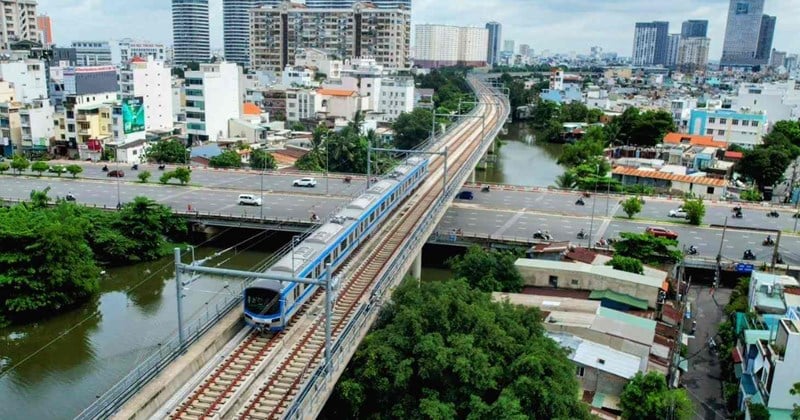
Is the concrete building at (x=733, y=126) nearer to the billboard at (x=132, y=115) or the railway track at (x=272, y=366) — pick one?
the billboard at (x=132, y=115)

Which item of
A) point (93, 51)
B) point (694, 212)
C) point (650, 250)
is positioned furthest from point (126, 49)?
point (650, 250)

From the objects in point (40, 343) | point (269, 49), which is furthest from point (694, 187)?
point (269, 49)

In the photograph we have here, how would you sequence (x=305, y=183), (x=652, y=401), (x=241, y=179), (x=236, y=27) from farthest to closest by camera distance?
(x=236, y=27) < (x=241, y=179) < (x=305, y=183) < (x=652, y=401)

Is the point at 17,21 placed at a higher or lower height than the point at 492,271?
higher

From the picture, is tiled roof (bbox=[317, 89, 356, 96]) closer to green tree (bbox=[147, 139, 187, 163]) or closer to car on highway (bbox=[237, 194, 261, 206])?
green tree (bbox=[147, 139, 187, 163])

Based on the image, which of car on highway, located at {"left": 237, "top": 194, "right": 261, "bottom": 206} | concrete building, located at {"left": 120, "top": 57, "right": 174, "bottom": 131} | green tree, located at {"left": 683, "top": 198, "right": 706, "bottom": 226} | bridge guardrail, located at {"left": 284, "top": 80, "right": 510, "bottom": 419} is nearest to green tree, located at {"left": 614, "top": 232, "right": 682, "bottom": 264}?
green tree, located at {"left": 683, "top": 198, "right": 706, "bottom": 226}

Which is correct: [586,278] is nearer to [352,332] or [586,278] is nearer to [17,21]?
[352,332]

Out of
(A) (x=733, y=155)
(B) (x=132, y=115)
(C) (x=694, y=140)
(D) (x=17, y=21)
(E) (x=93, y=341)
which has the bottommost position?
(E) (x=93, y=341)
